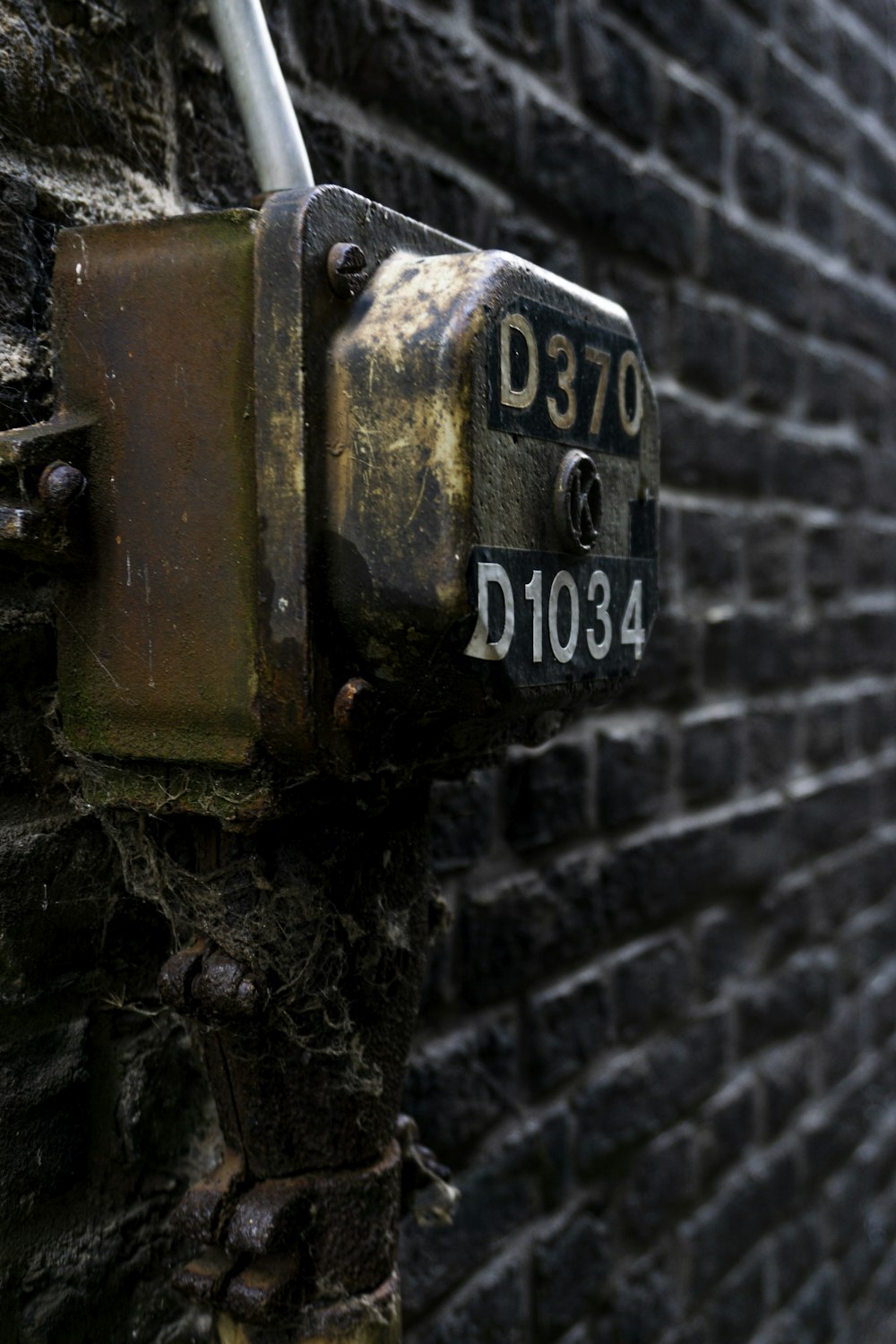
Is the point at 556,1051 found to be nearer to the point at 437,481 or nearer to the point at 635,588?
the point at 635,588

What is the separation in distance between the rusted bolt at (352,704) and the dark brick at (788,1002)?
125 cm

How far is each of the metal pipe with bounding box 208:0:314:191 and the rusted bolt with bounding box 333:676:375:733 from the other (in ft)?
0.97

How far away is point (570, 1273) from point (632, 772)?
552 mm

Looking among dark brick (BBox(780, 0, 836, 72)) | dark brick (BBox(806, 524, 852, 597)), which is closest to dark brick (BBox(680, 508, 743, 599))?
dark brick (BBox(806, 524, 852, 597))

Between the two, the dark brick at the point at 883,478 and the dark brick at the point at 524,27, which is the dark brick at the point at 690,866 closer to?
the dark brick at the point at 883,478

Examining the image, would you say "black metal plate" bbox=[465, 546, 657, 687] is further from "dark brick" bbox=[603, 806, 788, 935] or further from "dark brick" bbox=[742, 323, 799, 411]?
"dark brick" bbox=[742, 323, 799, 411]

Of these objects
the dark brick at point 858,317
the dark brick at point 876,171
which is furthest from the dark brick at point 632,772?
the dark brick at point 876,171

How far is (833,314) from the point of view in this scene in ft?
6.32

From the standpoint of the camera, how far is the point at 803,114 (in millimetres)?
1799

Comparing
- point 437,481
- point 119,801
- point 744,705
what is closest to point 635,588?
point 437,481

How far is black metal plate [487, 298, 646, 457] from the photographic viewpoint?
1.91ft

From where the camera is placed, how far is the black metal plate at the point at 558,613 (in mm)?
576

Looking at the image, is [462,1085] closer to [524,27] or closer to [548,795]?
[548,795]

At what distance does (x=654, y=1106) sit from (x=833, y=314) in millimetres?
1268
